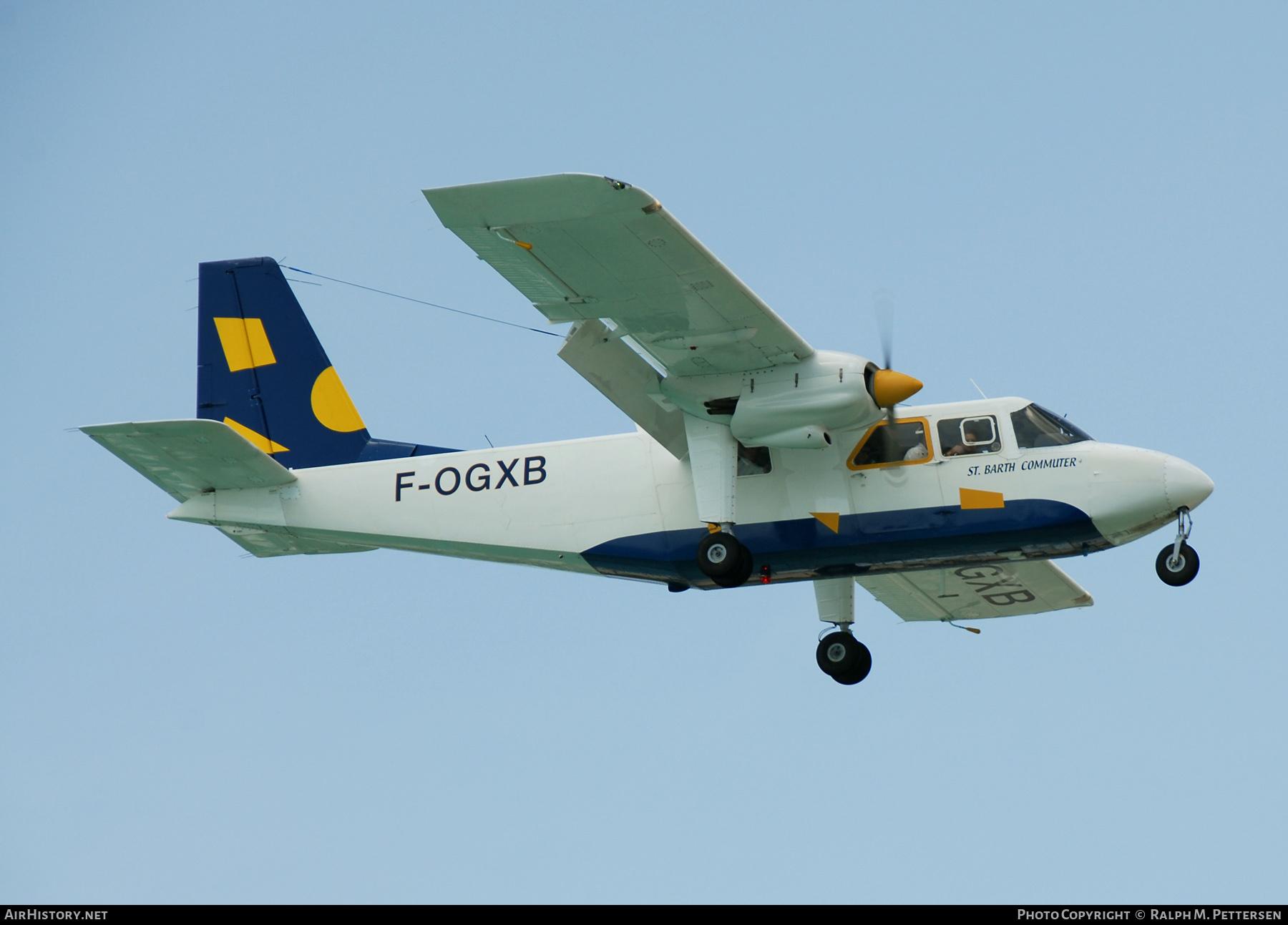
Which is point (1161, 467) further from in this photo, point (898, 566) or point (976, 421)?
point (898, 566)

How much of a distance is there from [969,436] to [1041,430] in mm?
806

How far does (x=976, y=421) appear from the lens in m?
16.9

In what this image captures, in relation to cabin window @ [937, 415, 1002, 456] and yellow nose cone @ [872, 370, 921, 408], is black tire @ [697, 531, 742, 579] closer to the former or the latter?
yellow nose cone @ [872, 370, 921, 408]

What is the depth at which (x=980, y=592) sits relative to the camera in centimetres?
2008

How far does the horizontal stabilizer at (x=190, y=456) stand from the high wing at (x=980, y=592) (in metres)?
7.86

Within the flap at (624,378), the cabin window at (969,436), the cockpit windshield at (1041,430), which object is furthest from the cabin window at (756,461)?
the cockpit windshield at (1041,430)

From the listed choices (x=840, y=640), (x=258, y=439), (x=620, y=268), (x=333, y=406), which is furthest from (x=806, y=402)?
(x=258, y=439)

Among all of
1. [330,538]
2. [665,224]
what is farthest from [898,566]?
[330,538]

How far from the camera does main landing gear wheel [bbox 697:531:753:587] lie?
16641 mm

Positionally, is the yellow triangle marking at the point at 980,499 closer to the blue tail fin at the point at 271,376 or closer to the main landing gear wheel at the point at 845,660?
the main landing gear wheel at the point at 845,660

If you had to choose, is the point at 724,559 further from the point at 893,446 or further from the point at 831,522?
the point at 893,446

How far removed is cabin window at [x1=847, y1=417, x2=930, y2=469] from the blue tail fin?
5.78 metres

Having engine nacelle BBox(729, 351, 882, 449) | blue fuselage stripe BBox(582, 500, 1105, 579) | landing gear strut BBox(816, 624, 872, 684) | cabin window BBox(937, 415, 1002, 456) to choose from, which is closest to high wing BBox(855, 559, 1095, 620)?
landing gear strut BBox(816, 624, 872, 684)

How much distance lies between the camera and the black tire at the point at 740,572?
A: 1667cm
